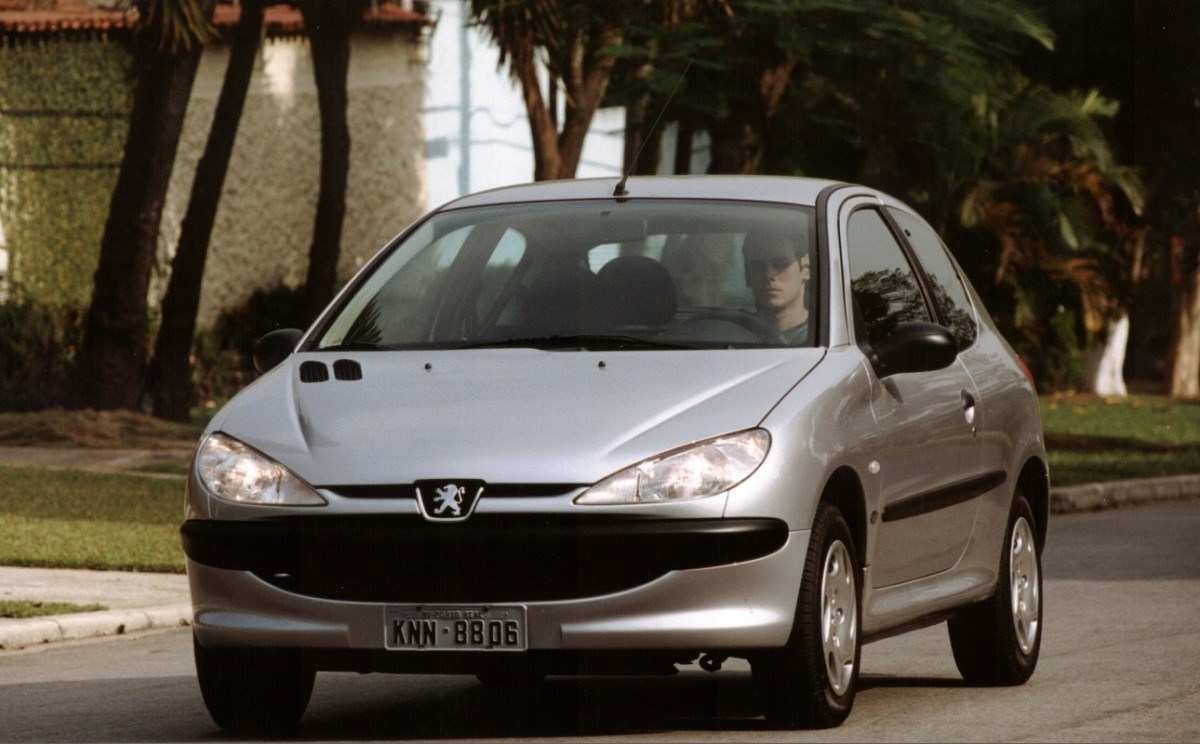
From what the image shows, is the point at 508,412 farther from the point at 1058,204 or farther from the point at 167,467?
the point at 1058,204

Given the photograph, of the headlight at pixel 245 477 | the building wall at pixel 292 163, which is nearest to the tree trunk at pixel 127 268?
the building wall at pixel 292 163

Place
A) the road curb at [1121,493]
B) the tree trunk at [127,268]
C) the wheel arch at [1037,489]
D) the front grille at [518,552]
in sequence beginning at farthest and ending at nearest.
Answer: the tree trunk at [127,268], the road curb at [1121,493], the wheel arch at [1037,489], the front grille at [518,552]

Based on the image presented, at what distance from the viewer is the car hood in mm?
7422

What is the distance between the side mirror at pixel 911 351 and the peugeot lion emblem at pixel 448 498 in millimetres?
1584

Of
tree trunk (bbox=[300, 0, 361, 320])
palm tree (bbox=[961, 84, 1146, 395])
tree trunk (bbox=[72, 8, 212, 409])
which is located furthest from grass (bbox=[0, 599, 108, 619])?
tree trunk (bbox=[300, 0, 361, 320])

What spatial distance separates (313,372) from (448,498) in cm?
102

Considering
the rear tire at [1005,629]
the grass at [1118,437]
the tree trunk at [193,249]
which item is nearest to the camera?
the rear tire at [1005,629]

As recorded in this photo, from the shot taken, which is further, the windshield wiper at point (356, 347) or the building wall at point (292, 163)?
the building wall at point (292, 163)

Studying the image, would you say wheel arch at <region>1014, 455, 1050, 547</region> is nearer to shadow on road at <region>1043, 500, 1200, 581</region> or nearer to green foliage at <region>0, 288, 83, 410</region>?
shadow on road at <region>1043, 500, 1200, 581</region>

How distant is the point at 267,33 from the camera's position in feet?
106

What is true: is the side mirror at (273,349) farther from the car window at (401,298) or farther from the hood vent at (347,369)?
the hood vent at (347,369)

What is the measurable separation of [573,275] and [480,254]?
523 millimetres

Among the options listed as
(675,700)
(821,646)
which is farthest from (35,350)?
(821,646)

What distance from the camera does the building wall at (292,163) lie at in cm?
3195
